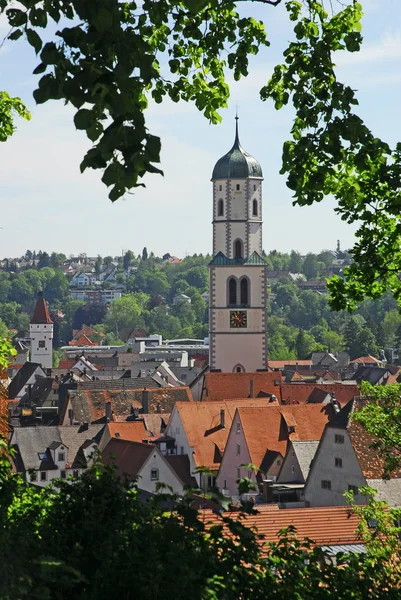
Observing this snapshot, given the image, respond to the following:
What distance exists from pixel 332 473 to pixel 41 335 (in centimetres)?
8949

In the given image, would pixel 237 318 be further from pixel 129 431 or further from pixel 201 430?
pixel 201 430

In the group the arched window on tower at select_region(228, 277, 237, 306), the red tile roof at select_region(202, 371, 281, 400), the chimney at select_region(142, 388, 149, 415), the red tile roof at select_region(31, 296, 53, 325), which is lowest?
the chimney at select_region(142, 388, 149, 415)

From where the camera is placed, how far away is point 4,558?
227 inches

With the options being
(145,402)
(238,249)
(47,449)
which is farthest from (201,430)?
(238,249)

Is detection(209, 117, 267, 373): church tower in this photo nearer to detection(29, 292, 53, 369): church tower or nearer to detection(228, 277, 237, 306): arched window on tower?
detection(228, 277, 237, 306): arched window on tower

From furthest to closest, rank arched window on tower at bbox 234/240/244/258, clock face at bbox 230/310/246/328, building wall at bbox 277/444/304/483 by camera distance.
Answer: arched window on tower at bbox 234/240/244/258, clock face at bbox 230/310/246/328, building wall at bbox 277/444/304/483

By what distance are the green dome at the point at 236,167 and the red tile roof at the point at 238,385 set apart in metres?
13.0

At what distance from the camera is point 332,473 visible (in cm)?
3072

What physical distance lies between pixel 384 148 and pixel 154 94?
2.10 metres

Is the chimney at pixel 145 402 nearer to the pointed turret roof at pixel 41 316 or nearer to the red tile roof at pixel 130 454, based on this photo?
the red tile roof at pixel 130 454

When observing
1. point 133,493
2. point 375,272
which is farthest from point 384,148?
point 133,493

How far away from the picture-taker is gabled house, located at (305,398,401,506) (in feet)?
95.8

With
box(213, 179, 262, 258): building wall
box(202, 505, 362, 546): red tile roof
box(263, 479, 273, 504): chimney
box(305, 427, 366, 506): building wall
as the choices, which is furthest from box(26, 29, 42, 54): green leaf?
box(213, 179, 262, 258): building wall

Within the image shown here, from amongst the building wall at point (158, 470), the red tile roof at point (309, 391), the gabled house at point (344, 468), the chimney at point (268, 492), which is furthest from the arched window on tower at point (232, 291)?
the gabled house at point (344, 468)
